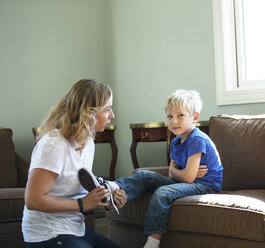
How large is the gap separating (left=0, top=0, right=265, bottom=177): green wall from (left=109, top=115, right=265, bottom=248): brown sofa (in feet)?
3.07

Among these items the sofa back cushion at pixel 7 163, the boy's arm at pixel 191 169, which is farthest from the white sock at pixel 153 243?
the sofa back cushion at pixel 7 163

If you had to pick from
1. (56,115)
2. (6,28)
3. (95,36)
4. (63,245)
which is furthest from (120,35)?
(63,245)

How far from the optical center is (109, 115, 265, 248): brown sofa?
6.15 feet

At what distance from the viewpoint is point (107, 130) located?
3.86 m

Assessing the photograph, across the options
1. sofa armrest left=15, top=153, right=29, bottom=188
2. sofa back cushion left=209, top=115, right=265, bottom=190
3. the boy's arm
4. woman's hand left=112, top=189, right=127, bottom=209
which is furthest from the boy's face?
sofa armrest left=15, top=153, right=29, bottom=188

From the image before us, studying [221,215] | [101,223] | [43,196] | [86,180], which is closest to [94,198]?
[86,180]

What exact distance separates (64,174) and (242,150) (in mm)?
1317

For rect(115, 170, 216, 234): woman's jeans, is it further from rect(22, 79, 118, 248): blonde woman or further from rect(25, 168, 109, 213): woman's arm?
rect(25, 168, 109, 213): woman's arm

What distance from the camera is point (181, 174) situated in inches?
89.5

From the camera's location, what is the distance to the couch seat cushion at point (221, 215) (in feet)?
6.02

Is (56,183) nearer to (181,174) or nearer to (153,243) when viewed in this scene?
(153,243)

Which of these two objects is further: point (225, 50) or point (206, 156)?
point (225, 50)

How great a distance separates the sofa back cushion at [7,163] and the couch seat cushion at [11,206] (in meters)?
0.52

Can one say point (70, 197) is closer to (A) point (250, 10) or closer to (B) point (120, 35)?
(A) point (250, 10)
